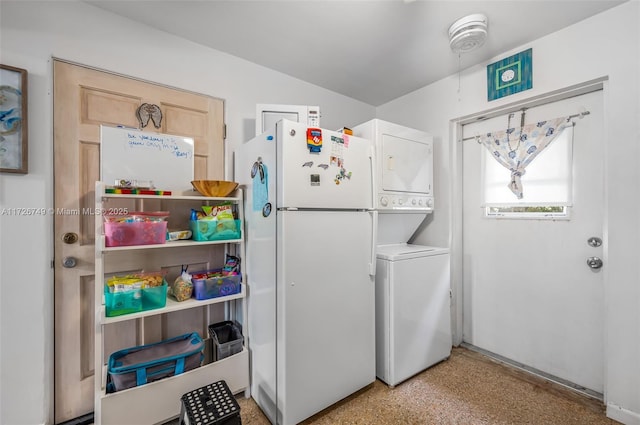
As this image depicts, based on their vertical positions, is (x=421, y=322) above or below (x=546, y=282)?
below

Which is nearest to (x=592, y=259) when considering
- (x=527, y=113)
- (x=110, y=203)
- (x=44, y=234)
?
(x=527, y=113)

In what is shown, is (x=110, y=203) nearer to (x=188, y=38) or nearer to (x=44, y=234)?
(x=44, y=234)

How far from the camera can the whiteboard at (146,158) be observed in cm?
164

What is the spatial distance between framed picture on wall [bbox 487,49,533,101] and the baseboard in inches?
83.5

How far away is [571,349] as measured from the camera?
191 centimetres

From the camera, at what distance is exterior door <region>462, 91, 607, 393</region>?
1.82 metres

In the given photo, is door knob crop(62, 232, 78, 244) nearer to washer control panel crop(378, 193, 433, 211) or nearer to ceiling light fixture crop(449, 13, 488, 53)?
washer control panel crop(378, 193, 433, 211)

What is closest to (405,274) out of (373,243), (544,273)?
(373,243)

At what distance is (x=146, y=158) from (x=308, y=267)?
126 cm

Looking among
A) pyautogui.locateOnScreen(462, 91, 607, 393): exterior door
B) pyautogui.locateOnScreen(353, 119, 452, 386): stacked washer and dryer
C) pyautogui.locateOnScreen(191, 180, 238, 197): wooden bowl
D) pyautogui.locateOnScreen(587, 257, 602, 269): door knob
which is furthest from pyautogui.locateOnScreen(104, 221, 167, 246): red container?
pyautogui.locateOnScreen(587, 257, 602, 269): door knob

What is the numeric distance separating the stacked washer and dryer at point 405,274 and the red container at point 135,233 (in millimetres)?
1428

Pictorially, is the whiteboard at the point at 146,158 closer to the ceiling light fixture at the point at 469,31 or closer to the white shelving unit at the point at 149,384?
the white shelving unit at the point at 149,384

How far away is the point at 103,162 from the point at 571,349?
11.0ft

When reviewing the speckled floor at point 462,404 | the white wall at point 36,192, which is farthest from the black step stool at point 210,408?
the white wall at point 36,192
